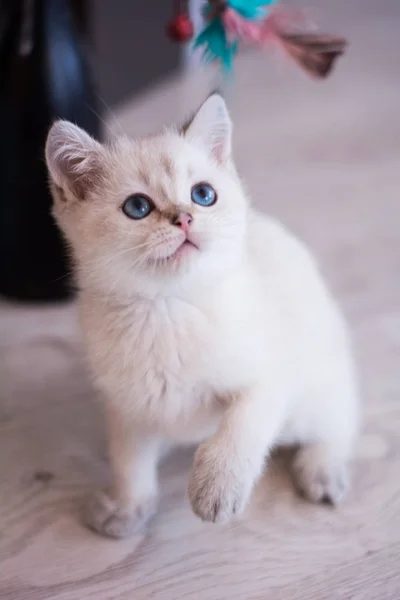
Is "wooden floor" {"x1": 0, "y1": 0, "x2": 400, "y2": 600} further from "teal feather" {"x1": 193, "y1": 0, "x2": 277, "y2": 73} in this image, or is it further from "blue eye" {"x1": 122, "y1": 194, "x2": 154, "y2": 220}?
"teal feather" {"x1": 193, "y1": 0, "x2": 277, "y2": 73}

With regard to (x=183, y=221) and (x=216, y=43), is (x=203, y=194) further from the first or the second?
(x=216, y=43)

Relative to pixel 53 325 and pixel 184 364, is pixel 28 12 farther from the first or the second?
pixel 184 364

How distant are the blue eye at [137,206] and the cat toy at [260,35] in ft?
1.04

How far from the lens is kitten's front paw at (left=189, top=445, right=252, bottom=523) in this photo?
2.20ft

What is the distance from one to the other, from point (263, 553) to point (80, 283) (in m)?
0.39

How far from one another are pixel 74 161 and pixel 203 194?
0.15 m

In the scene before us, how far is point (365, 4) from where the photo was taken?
290 cm

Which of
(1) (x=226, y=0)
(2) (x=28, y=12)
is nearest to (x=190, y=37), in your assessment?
(1) (x=226, y=0)

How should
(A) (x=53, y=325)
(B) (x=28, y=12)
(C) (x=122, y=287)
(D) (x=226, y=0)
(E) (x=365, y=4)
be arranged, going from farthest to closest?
(E) (x=365, y=4)
(A) (x=53, y=325)
(B) (x=28, y=12)
(D) (x=226, y=0)
(C) (x=122, y=287)

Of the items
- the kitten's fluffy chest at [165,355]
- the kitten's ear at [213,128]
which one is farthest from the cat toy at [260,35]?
the kitten's fluffy chest at [165,355]

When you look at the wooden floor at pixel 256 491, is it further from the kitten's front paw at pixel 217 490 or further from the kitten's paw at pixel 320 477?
the kitten's front paw at pixel 217 490

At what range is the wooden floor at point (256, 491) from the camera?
0.76m

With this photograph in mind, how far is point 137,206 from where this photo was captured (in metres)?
0.69

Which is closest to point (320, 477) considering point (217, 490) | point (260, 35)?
point (217, 490)
